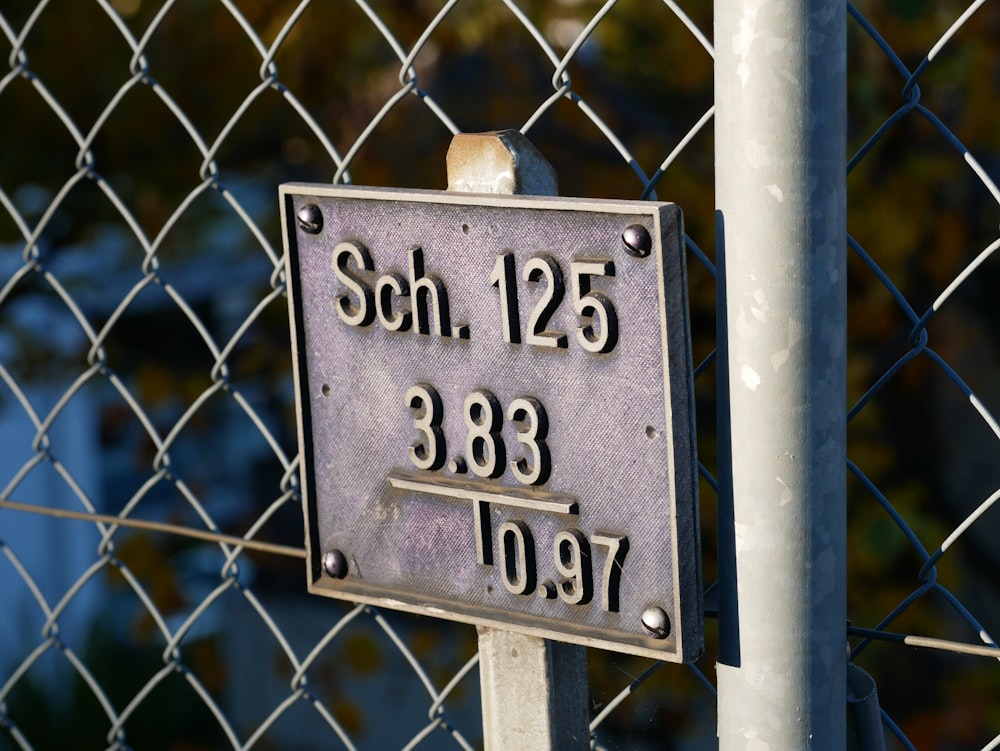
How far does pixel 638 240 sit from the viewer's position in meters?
0.95

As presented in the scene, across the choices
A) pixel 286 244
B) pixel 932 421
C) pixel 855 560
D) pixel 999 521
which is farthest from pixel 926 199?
pixel 286 244

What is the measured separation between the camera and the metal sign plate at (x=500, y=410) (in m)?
0.98

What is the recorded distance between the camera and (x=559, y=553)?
1066mm

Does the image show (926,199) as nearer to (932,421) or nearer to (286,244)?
(932,421)

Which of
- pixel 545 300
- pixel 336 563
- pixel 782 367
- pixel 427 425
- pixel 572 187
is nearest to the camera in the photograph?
pixel 782 367

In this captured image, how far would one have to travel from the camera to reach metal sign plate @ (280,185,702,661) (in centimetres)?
98

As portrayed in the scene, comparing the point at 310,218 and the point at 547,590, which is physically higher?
the point at 310,218

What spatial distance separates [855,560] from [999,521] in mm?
944

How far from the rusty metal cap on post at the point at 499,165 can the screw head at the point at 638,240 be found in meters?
0.11

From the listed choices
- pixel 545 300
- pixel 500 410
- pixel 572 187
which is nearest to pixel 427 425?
pixel 500 410

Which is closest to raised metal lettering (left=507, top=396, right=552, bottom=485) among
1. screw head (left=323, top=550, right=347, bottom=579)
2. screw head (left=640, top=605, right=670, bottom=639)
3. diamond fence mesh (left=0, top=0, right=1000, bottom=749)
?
screw head (left=640, top=605, right=670, bottom=639)

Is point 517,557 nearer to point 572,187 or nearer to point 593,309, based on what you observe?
point 593,309

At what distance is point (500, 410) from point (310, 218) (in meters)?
0.28

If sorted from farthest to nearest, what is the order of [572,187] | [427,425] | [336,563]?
[572,187]
[336,563]
[427,425]
